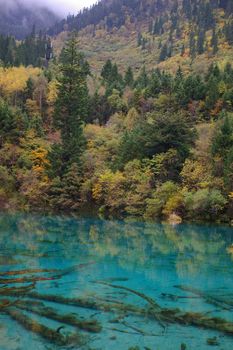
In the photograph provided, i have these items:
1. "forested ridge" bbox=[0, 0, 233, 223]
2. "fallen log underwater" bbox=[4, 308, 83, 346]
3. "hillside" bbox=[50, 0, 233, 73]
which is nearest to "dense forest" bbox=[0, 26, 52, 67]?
"hillside" bbox=[50, 0, 233, 73]

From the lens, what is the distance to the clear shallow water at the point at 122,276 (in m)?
8.67

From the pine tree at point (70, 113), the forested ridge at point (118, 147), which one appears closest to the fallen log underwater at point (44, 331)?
the forested ridge at point (118, 147)

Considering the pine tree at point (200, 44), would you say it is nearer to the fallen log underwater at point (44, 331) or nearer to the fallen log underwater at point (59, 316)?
the fallen log underwater at point (59, 316)

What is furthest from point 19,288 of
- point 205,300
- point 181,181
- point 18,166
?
point 18,166

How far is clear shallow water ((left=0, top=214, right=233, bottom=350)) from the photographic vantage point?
8672 millimetres

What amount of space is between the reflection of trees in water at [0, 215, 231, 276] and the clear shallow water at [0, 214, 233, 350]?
0.04m

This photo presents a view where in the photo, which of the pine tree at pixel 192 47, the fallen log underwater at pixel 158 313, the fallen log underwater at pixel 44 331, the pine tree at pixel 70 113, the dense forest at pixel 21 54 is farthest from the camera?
the pine tree at pixel 192 47

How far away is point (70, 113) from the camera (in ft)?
172

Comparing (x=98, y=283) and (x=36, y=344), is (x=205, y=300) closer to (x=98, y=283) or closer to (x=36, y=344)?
(x=98, y=283)

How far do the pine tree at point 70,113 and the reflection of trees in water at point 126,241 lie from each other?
15.4 meters

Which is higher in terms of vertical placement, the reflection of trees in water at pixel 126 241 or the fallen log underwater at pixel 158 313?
the reflection of trees in water at pixel 126 241

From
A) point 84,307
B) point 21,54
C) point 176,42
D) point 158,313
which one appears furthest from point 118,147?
point 176,42

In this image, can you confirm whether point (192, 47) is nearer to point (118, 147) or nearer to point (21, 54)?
point (21, 54)

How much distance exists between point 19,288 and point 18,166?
125 ft
